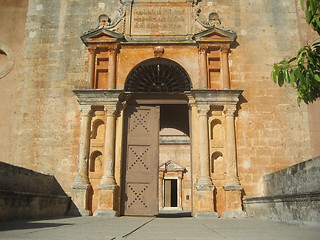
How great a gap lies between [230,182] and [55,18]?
7643 millimetres

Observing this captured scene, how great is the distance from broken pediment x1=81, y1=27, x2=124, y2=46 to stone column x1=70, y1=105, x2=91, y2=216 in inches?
83.7

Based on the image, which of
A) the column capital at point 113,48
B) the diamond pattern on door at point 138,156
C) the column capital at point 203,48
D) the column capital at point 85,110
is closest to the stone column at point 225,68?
the column capital at point 203,48

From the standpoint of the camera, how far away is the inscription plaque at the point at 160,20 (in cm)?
1064

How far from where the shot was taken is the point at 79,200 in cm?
927

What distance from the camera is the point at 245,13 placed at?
10.8 m

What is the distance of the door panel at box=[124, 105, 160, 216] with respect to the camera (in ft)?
32.2

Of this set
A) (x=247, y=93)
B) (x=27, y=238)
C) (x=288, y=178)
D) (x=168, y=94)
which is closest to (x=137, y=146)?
(x=168, y=94)

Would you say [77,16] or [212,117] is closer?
[212,117]

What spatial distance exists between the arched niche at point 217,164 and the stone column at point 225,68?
2.06 metres

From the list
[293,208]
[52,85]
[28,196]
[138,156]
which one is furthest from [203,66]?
[28,196]

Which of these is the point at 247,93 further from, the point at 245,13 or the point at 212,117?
the point at 245,13

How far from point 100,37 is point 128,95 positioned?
2065mm

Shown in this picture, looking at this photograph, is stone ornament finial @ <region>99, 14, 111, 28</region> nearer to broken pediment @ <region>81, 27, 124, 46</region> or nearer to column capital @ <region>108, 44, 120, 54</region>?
broken pediment @ <region>81, 27, 124, 46</region>

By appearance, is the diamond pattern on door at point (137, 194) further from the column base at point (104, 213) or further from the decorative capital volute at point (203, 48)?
the decorative capital volute at point (203, 48)
